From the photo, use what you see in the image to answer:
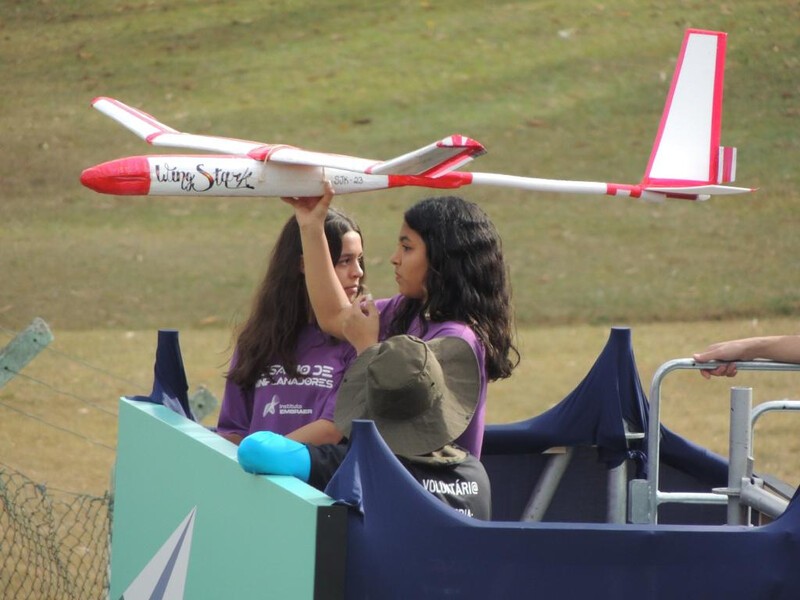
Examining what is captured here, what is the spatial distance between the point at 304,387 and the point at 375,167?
59 cm

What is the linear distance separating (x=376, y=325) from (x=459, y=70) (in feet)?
48.1

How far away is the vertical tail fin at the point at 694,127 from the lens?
3.79m

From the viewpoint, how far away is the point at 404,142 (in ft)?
50.0

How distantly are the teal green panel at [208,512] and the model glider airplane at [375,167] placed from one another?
0.58 meters

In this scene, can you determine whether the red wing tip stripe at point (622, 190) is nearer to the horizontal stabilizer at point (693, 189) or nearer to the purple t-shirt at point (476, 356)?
the horizontal stabilizer at point (693, 189)

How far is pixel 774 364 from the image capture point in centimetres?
302

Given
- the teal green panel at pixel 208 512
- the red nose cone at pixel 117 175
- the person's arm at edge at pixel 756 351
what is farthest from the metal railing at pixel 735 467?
the red nose cone at pixel 117 175

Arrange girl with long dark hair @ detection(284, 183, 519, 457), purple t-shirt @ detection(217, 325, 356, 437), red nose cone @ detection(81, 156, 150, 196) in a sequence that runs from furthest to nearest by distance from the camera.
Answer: purple t-shirt @ detection(217, 325, 356, 437)
red nose cone @ detection(81, 156, 150, 196)
girl with long dark hair @ detection(284, 183, 519, 457)

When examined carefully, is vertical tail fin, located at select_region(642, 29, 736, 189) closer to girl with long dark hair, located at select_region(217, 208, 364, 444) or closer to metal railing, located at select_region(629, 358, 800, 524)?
metal railing, located at select_region(629, 358, 800, 524)

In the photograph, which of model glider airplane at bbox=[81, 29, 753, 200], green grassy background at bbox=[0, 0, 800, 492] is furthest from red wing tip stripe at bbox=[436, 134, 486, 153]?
green grassy background at bbox=[0, 0, 800, 492]

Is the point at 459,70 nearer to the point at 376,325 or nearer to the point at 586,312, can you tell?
the point at 586,312

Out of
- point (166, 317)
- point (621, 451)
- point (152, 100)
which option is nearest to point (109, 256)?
point (166, 317)

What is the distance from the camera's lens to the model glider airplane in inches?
124

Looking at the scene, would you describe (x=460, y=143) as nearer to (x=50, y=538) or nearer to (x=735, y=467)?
(x=735, y=467)
